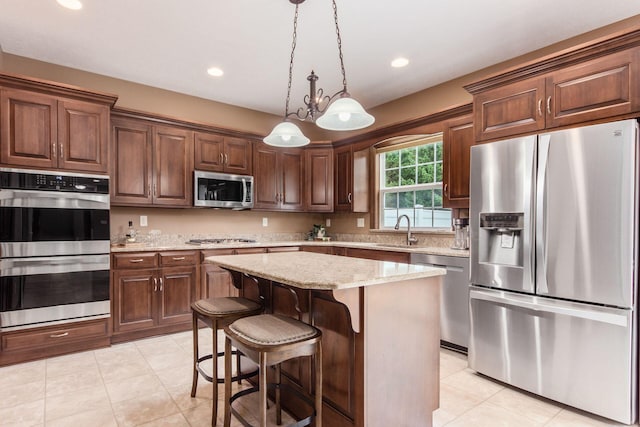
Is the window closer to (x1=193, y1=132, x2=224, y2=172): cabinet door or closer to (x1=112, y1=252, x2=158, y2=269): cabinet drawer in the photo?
(x1=193, y1=132, x2=224, y2=172): cabinet door

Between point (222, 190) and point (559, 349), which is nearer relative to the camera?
point (559, 349)

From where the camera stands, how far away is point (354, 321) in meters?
1.60

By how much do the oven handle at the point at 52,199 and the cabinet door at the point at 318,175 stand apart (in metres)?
2.56

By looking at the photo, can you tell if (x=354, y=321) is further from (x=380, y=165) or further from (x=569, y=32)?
(x=380, y=165)

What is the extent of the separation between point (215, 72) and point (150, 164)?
4.03 ft

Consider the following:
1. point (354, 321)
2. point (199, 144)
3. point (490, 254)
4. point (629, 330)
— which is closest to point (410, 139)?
point (490, 254)

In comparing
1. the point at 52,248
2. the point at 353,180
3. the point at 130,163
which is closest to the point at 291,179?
the point at 353,180

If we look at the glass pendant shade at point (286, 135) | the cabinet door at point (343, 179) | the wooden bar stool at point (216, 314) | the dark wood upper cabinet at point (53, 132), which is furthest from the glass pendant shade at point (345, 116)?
the cabinet door at point (343, 179)

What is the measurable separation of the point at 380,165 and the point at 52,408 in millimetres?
4064

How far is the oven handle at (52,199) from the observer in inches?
111

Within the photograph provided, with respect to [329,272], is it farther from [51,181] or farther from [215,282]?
[51,181]

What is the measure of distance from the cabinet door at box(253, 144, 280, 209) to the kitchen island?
266 centimetres

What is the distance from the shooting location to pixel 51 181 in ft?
9.75

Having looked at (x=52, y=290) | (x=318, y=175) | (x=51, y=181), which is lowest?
(x=52, y=290)
